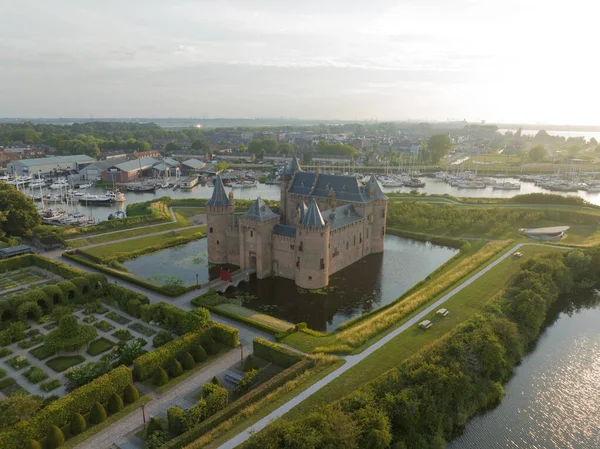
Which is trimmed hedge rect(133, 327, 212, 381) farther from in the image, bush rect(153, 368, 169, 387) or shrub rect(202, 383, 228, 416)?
shrub rect(202, 383, 228, 416)

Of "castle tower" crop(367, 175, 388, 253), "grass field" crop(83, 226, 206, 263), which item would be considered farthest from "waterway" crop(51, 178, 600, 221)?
"castle tower" crop(367, 175, 388, 253)

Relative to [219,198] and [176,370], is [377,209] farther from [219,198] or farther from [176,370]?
[176,370]

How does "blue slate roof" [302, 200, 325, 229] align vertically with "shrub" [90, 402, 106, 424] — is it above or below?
above

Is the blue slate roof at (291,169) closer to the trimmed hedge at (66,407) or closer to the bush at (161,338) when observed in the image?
the bush at (161,338)

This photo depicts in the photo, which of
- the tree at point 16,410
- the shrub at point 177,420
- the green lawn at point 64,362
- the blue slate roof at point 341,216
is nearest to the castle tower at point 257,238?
the blue slate roof at point 341,216

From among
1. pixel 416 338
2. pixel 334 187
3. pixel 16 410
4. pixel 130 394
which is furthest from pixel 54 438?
pixel 334 187

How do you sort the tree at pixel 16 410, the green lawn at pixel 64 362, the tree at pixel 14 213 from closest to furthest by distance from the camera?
1. the tree at pixel 16 410
2. the green lawn at pixel 64 362
3. the tree at pixel 14 213
